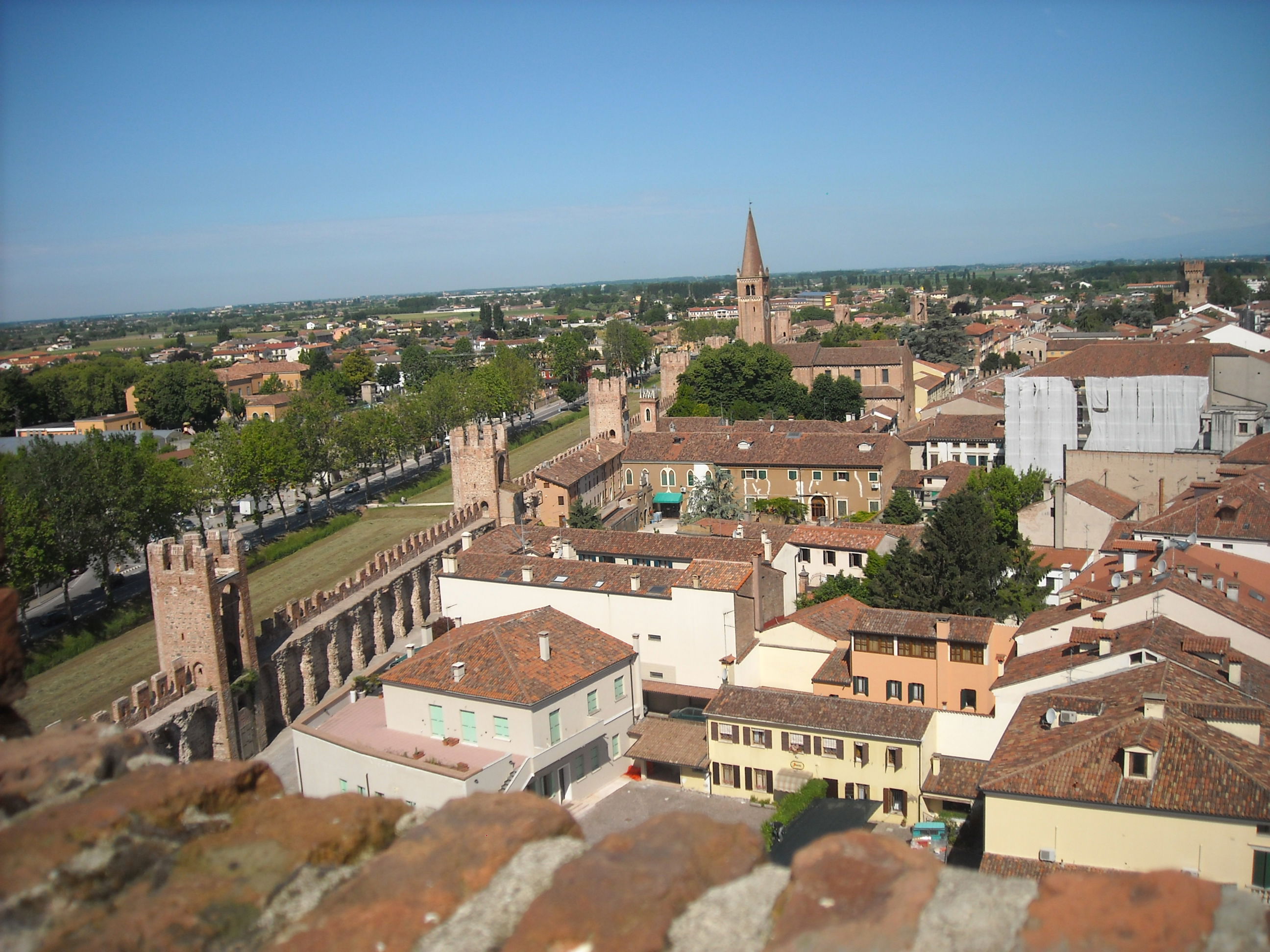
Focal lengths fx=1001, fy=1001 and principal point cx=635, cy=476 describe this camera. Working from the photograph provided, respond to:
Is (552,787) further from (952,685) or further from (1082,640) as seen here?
(1082,640)

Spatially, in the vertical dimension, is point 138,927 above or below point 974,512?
above

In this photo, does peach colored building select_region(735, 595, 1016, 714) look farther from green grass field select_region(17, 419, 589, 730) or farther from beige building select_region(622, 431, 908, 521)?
beige building select_region(622, 431, 908, 521)

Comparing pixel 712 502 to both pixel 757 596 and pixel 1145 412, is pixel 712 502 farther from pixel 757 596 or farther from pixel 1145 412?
pixel 1145 412

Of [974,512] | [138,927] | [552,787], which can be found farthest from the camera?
[974,512]

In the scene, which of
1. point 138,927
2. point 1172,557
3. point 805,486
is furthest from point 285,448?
point 138,927

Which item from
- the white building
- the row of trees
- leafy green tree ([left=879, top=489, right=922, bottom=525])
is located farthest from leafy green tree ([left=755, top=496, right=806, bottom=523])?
the white building

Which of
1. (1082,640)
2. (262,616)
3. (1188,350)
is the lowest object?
(262,616)
